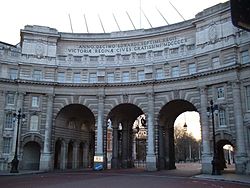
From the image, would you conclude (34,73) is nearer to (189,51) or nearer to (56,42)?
(56,42)

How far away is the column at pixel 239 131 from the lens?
111 feet

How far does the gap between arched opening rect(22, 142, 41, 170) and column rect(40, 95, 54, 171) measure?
6.79ft

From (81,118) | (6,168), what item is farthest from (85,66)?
(6,168)

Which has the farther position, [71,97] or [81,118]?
[81,118]

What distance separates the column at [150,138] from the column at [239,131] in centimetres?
1123

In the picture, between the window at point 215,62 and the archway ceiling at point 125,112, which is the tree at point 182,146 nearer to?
the archway ceiling at point 125,112

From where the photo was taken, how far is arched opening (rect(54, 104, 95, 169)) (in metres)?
46.4

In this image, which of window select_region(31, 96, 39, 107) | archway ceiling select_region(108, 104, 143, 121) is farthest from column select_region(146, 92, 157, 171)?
window select_region(31, 96, 39, 107)

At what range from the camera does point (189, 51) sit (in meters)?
41.7

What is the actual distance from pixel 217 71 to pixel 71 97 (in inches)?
833

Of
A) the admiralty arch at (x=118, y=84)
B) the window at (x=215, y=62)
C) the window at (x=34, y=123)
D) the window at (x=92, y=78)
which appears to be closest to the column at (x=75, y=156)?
the admiralty arch at (x=118, y=84)

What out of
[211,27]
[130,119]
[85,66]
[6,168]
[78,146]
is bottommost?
[6,168]

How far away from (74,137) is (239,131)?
85.4 ft

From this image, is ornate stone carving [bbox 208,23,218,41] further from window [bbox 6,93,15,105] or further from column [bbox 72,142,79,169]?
window [bbox 6,93,15,105]
